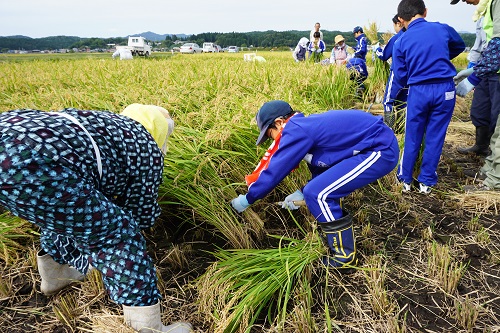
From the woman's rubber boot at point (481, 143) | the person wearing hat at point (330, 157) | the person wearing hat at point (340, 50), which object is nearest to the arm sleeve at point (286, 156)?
the person wearing hat at point (330, 157)

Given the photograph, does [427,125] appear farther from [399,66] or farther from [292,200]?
[292,200]

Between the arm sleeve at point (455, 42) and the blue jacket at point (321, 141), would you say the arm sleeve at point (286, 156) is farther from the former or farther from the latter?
the arm sleeve at point (455, 42)

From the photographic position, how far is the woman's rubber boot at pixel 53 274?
5.37ft

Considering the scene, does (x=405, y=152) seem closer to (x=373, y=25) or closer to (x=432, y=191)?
(x=432, y=191)

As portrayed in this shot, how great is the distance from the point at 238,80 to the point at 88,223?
3.19 metres

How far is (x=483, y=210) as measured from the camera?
2.43 meters

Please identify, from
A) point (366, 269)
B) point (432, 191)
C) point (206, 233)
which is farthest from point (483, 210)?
point (206, 233)

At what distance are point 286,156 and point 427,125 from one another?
1658mm

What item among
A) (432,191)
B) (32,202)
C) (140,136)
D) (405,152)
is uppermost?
(140,136)

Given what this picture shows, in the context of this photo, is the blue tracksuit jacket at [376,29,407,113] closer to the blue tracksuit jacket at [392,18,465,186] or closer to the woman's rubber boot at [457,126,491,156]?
the blue tracksuit jacket at [392,18,465,186]

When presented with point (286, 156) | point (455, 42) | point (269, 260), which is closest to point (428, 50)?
point (455, 42)

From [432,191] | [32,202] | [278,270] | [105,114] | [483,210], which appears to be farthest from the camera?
[432,191]

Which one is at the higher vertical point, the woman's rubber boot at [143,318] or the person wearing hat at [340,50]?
the person wearing hat at [340,50]

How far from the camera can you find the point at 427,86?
2.63 m
